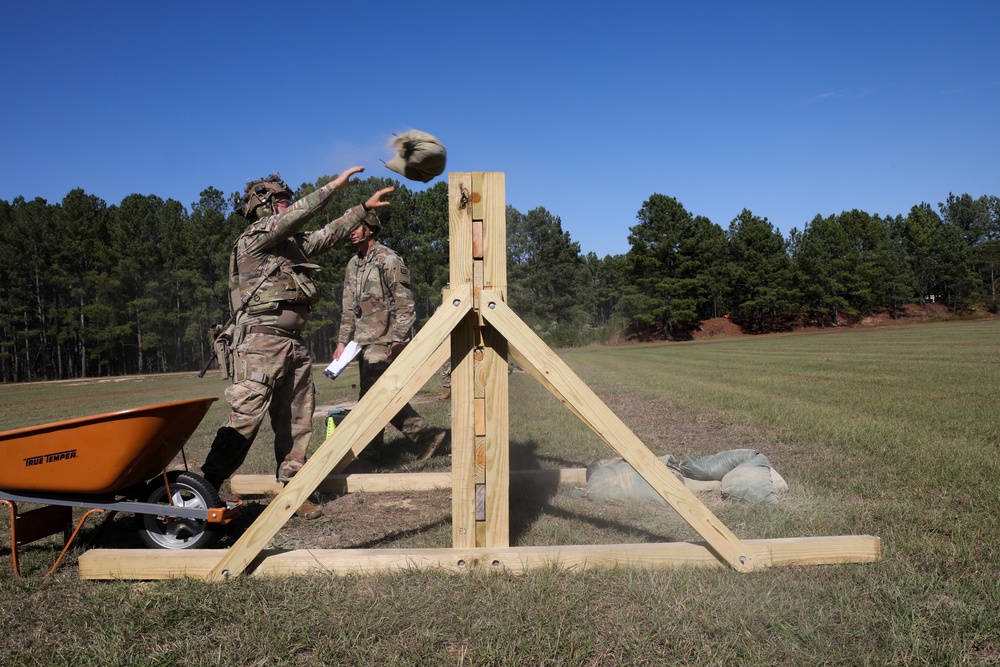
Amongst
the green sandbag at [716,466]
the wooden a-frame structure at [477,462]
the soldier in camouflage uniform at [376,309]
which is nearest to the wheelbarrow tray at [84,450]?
the wooden a-frame structure at [477,462]

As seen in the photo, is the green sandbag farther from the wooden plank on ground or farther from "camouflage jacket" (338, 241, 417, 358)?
"camouflage jacket" (338, 241, 417, 358)

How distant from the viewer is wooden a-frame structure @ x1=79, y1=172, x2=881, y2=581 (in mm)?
2811

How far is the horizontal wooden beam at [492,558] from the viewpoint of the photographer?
113 inches

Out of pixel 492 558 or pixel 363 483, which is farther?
pixel 363 483

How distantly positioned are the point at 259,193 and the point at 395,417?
2419 millimetres

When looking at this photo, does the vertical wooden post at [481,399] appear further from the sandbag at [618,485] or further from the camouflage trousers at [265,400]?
the camouflage trousers at [265,400]

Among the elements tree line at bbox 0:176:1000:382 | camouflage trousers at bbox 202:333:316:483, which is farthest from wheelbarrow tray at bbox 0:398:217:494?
tree line at bbox 0:176:1000:382

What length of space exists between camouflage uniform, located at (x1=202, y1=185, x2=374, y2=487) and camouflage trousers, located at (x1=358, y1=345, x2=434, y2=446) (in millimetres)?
1296

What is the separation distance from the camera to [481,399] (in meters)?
3.01

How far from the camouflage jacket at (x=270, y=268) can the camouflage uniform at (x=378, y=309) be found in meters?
1.73

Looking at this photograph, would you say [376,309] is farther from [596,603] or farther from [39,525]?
[596,603]

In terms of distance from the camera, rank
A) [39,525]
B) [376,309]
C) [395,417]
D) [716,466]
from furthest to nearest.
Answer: [376,309], [395,417], [716,466], [39,525]

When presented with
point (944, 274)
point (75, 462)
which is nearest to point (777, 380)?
point (75, 462)

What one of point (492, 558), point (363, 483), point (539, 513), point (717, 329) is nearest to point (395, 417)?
point (363, 483)
